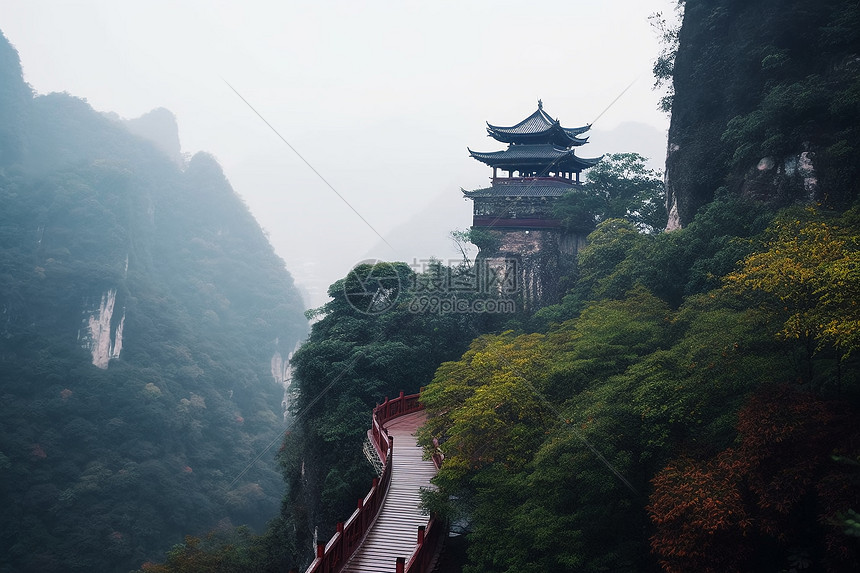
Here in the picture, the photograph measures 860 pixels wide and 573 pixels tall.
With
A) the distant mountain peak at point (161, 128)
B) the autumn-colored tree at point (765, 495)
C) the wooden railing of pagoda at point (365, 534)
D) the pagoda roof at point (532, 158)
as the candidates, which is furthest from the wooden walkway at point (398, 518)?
the distant mountain peak at point (161, 128)

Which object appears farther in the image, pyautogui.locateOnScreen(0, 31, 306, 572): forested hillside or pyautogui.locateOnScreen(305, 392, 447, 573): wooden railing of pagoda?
pyautogui.locateOnScreen(0, 31, 306, 572): forested hillside

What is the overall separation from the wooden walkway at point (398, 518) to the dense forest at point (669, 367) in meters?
0.83

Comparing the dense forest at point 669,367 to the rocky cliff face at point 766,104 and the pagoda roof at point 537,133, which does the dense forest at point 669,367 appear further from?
the pagoda roof at point 537,133

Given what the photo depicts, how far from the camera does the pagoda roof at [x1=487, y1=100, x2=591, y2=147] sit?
95.7 feet

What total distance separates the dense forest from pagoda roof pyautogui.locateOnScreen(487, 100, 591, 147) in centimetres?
277

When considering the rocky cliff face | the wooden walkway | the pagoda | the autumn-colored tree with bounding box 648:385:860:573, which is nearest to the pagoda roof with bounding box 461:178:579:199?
the pagoda

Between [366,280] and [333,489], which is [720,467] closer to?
[333,489]

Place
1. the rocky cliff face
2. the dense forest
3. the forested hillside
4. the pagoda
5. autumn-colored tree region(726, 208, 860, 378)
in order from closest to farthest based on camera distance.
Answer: the dense forest → autumn-colored tree region(726, 208, 860, 378) → the rocky cliff face → the pagoda → the forested hillside

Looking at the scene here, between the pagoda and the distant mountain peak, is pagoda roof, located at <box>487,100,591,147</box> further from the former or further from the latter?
the distant mountain peak

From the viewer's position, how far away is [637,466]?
9.62 m

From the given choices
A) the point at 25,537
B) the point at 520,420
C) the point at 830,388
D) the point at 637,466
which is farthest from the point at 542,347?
the point at 25,537

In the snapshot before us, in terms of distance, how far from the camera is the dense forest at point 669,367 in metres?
7.75

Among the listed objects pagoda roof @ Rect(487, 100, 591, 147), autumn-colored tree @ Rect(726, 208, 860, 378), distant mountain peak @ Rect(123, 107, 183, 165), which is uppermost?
distant mountain peak @ Rect(123, 107, 183, 165)

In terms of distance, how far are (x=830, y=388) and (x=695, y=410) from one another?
5.80 feet
